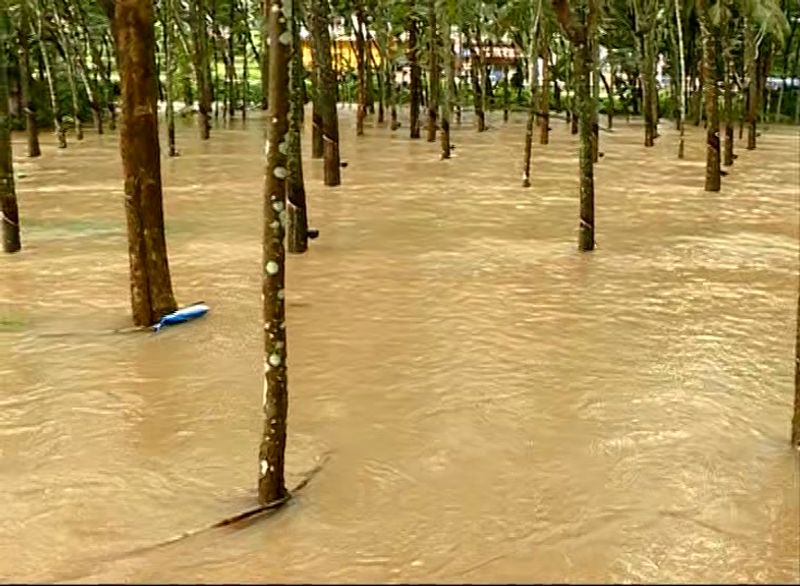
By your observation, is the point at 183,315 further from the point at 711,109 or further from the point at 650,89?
the point at 650,89

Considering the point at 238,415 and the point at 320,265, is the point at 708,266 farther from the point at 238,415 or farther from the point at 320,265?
Answer: the point at 238,415

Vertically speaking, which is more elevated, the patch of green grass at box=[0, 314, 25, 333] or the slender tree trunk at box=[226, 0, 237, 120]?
the slender tree trunk at box=[226, 0, 237, 120]

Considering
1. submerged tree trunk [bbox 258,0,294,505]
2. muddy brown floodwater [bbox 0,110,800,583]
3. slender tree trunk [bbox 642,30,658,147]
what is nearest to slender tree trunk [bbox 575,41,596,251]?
muddy brown floodwater [bbox 0,110,800,583]

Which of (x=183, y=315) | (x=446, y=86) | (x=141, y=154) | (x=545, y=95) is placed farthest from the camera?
(x=545, y=95)

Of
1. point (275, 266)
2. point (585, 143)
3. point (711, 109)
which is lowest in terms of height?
point (275, 266)

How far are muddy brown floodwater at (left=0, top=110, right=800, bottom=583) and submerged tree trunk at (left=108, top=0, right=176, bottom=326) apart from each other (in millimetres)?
379

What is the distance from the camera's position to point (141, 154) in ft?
24.8

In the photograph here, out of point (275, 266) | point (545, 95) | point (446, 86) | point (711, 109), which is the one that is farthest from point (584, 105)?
point (545, 95)

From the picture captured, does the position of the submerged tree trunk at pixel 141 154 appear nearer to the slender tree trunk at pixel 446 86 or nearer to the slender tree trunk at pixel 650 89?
the slender tree trunk at pixel 446 86

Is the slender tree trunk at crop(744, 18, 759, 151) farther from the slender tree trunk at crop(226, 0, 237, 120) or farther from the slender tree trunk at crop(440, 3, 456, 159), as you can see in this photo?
the slender tree trunk at crop(226, 0, 237, 120)

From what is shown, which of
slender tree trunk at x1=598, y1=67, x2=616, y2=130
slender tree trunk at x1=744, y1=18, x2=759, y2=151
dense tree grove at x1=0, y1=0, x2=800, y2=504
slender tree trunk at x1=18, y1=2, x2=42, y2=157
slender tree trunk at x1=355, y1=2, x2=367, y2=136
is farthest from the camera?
slender tree trunk at x1=598, y1=67, x2=616, y2=130

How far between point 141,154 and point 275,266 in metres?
3.23

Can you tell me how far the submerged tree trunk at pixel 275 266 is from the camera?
4.62m

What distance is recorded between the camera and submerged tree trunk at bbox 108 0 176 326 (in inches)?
293
